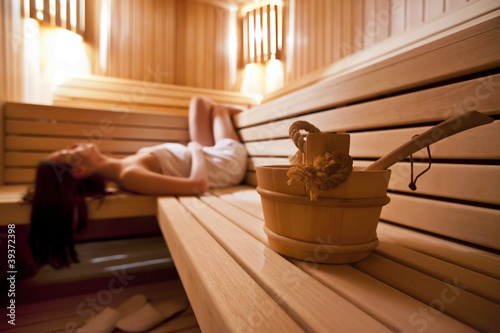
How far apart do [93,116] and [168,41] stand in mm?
1933

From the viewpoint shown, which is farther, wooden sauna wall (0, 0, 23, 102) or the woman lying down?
wooden sauna wall (0, 0, 23, 102)

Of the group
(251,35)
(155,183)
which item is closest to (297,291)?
(155,183)

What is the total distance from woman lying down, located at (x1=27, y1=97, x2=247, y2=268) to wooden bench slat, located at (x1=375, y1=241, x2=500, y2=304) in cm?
133

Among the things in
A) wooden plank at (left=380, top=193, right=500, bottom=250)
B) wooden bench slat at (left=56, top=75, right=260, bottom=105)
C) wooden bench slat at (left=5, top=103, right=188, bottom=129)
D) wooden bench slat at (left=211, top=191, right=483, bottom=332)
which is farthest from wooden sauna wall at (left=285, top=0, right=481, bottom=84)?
wooden bench slat at (left=211, top=191, right=483, bottom=332)

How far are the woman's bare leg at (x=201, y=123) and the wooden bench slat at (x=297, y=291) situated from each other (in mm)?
1839

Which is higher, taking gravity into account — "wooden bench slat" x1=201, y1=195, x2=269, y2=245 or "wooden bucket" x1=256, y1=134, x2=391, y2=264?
"wooden bucket" x1=256, y1=134, x2=391, y2=264

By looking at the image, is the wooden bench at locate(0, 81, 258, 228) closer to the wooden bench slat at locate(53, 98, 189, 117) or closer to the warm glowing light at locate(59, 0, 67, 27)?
the wooden bench slat at locate(53, 98, 189, 117)

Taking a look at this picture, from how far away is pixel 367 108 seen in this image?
1186mm

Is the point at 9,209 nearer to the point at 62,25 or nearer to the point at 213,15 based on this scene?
the point at 62,25

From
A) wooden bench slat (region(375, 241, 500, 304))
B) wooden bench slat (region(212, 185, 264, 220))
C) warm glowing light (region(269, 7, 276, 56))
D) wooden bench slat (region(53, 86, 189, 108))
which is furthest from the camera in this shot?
warm glowing light (region(269, 7, 276, 56))

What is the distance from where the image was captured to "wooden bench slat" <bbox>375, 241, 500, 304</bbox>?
56cm

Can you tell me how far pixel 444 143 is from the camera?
0.92 meters

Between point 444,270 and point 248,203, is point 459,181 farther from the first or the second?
point 248,203

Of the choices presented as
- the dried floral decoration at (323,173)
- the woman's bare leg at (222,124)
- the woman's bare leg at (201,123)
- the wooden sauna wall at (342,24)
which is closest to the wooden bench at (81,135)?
the woman's bare leg at (201,123)
